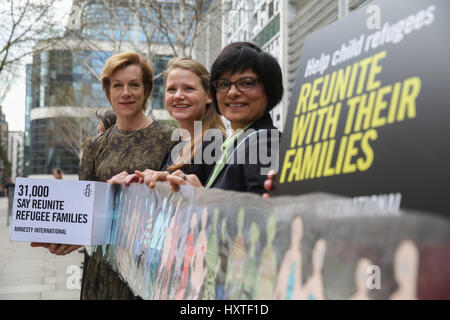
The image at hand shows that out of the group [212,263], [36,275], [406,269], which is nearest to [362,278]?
[406,269]

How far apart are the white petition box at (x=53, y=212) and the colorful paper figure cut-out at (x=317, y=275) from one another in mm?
1692

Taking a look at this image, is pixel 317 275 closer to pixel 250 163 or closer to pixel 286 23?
pixel 250 163

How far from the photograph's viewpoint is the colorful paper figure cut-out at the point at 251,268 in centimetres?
142

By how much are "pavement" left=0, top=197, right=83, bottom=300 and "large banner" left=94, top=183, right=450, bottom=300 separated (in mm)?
4244

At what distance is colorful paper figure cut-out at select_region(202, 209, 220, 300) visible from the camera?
63.3 inches

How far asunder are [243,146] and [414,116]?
90 cm

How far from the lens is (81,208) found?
2.65 m

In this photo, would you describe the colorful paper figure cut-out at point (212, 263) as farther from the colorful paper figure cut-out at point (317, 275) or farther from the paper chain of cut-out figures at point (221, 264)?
the colorful paper figure cut-out at point (317, 275)

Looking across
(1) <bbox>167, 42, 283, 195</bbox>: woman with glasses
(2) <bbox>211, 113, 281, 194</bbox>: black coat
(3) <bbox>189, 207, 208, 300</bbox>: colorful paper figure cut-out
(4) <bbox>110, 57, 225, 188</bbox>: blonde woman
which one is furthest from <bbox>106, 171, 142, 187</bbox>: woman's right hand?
A: (3) <bbox>189, 207, 208, 300</bbox>: colorful paper figure cut-out

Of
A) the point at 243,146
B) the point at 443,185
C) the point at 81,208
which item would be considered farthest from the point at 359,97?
the point at 81,208

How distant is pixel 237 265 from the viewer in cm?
150

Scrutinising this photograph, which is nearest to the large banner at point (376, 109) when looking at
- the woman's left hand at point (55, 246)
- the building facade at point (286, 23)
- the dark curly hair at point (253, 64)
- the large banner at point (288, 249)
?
the large banner at point (288, 249)

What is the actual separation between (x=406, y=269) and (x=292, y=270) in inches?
13.6
